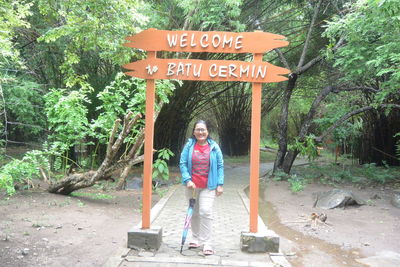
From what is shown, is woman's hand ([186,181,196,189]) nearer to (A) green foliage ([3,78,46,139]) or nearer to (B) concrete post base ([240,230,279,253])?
(B) concrete post base ([240,230,279,253])

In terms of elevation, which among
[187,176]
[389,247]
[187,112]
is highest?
[187,112]

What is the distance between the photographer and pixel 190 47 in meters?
4.39

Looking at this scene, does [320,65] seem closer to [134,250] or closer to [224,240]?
[224,240]

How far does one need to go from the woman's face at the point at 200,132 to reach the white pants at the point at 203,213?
56 cm

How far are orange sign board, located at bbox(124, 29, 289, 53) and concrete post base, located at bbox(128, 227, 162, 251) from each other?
82.2 inches

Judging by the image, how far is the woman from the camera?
409 cm

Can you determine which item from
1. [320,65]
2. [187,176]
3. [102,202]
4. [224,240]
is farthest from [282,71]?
[320,65]

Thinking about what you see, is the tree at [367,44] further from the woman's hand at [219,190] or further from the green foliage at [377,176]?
the woman's hand at [219,190]

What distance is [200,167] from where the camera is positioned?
13.5 feet

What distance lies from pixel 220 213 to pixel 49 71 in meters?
6.34

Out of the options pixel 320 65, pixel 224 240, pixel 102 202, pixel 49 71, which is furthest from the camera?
pixel 320 65

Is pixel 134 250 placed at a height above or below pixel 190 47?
below

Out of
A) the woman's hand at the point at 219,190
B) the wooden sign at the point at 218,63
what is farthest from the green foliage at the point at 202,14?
the woman's hand at the point at 219,190

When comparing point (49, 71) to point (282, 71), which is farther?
point (49, 71)
